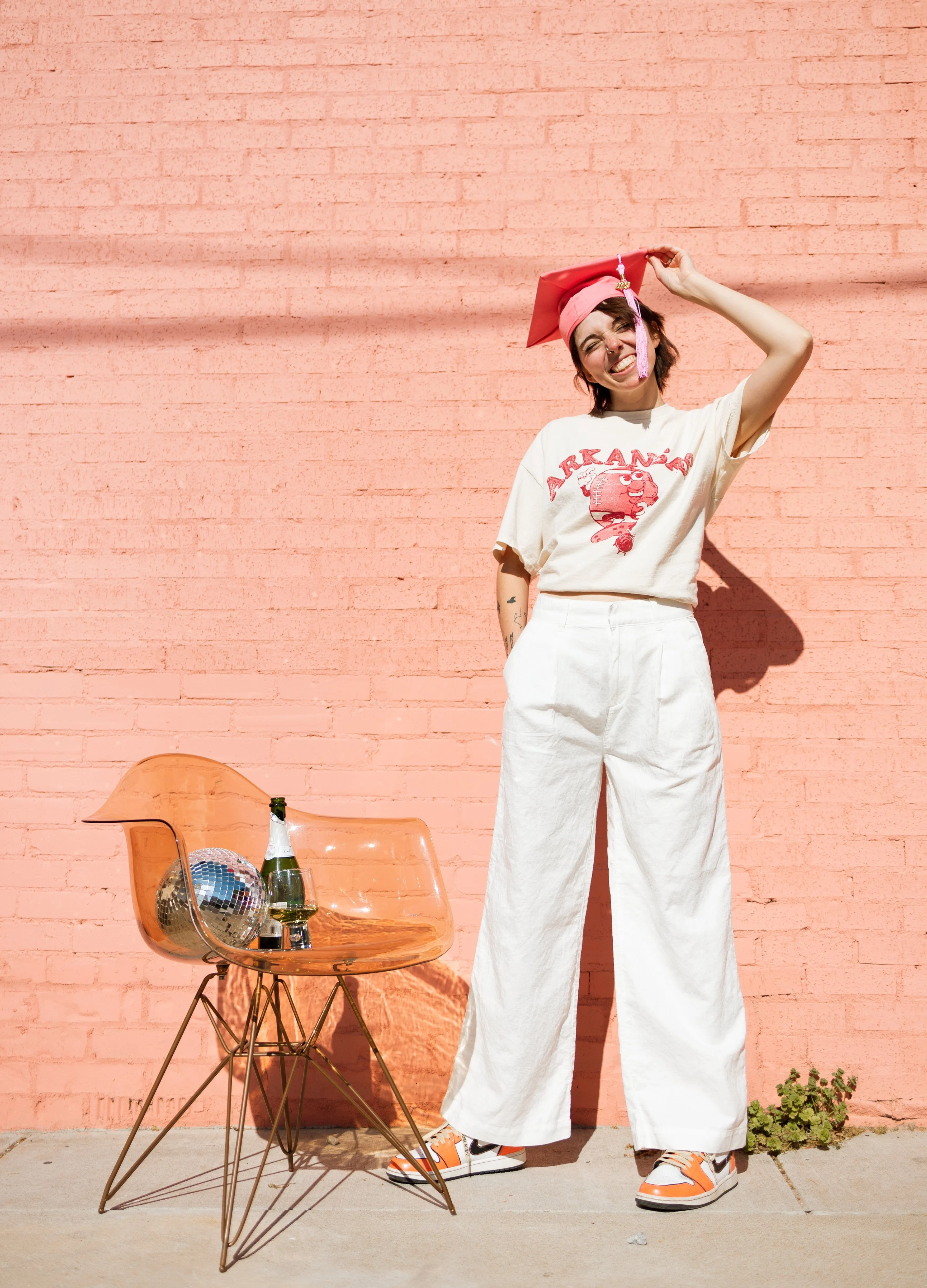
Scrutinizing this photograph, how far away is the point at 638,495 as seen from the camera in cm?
262

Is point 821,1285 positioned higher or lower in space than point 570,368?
lower

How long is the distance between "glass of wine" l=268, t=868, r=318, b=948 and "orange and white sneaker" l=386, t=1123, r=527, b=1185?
1.88 ft

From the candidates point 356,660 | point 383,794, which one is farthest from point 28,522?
point 383,794

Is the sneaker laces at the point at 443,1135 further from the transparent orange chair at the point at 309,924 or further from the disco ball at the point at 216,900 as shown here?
the disco ball at the point at 216,900

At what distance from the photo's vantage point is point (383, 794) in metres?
3.11

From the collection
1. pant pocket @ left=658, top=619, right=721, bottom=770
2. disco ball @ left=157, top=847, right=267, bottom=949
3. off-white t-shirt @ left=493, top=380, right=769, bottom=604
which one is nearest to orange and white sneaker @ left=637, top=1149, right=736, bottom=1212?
pant pocket @ left=658, top=619, right=721, bottom=770

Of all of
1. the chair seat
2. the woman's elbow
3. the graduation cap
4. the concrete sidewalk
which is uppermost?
the graduation cap

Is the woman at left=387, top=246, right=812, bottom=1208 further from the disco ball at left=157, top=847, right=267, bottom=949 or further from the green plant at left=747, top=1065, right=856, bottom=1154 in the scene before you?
the disco ball at left=157, top=847, right=267, bottom=949

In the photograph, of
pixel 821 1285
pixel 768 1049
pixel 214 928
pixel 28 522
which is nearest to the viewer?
pixel 821 1285

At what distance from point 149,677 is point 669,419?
1572mm

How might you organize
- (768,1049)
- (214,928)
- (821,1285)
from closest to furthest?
1. (821,1285)
2. (214,928)
3. (768,1049)

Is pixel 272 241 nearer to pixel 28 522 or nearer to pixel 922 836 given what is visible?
pixel 28 522

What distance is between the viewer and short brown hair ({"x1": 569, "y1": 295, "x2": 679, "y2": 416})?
105 inches

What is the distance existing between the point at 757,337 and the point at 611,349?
331 millimetres
